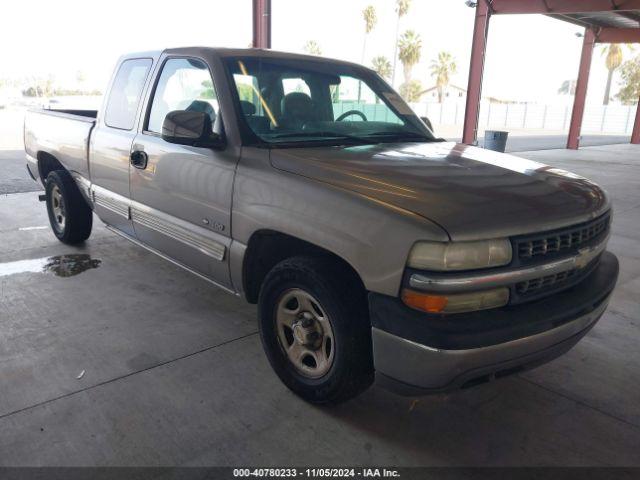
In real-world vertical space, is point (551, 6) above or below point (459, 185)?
above

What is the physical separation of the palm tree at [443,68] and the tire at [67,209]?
64919 millimetres

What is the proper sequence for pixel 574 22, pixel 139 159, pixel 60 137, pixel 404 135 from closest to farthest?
pixel 404 135, pixel 139 159, pixel 60 137, pixel 574 22

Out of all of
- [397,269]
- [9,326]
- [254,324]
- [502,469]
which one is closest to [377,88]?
[254,324]

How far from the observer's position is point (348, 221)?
228 cm

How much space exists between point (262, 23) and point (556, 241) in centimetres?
908

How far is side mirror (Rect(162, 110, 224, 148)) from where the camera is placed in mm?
2893

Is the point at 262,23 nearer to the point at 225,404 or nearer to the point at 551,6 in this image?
the point at 225,404

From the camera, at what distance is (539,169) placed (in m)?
2.99

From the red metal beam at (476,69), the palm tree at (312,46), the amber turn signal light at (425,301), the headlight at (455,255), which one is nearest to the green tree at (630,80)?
→ the palm tree at (312,46)

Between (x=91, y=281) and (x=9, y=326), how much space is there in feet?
2.93

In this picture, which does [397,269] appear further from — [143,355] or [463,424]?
[143,355]

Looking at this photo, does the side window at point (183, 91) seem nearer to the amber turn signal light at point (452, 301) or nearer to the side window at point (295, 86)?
the side window at point (295, 86)

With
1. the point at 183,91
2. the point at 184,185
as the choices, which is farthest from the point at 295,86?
the point at 184,185

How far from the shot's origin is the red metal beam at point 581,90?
20.1 meters
